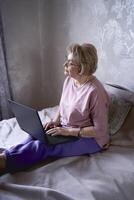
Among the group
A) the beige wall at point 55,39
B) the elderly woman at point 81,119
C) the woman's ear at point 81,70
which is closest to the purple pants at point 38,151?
the elderly woman at point 81,119

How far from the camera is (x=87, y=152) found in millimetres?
1498

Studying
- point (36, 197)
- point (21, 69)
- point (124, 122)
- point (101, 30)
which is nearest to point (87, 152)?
point (124, 122)

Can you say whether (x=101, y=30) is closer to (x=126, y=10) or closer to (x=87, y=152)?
(x=126, y=10)

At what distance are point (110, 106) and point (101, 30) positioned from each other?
0.66 m

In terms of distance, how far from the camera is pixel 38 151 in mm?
1394

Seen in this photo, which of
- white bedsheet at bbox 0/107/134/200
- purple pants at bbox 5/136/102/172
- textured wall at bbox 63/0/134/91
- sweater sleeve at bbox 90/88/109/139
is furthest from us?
textured wall at bbox 63/0/134/91

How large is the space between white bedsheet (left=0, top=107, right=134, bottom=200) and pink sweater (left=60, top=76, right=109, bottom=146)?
0.16 meters

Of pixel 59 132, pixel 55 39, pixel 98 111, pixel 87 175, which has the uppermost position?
pixel 55 39

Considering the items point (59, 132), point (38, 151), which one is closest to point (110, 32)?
point (59, 132)

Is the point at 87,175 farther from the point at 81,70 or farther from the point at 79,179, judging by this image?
the point at 81,70

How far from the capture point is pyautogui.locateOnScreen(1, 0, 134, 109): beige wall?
1872mm

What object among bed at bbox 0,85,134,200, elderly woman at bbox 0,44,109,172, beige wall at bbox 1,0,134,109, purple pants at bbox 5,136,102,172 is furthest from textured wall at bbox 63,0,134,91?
purple pants at bbox 5,136,102,172

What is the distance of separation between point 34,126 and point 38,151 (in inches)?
5.4

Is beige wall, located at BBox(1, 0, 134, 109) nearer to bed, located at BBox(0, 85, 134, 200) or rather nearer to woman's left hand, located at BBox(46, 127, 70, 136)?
bed, located at BBox(0, 85, 134, 200)
